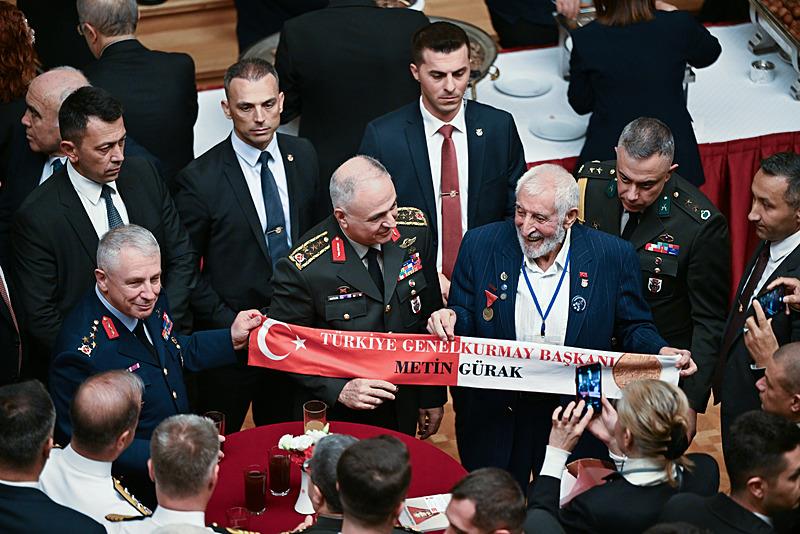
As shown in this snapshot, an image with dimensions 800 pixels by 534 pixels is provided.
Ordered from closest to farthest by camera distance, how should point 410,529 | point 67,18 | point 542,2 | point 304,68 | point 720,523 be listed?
point 720,523
point 410,529
point 304,68
point 67,18
point 542,2

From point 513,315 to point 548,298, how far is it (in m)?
0.15

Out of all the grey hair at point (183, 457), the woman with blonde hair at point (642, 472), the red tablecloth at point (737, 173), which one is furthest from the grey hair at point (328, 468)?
the red tablecloth at point (737, 173)

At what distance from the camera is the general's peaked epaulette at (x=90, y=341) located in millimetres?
4223

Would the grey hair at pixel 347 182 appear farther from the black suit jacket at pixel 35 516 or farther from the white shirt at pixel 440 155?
the black suit jacket at pixel 35 516

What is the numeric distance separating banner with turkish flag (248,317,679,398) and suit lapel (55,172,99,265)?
2.49 feet

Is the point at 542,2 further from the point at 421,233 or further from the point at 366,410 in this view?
the point at 366,410

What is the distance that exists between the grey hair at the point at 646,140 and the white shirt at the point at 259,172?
4.96ft

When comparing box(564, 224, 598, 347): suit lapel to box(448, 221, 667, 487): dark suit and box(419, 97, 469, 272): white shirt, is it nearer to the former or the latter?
box(448, 221, 667, 487): dark suit

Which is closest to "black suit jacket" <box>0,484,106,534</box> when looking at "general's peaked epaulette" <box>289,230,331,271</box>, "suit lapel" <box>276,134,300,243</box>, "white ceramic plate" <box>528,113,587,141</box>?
"general's peaked epaulette" <box>289,230,331,271</box>

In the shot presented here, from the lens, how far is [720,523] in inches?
134

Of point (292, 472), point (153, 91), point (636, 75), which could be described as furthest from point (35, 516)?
point (636, 75)

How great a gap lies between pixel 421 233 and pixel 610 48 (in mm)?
1545

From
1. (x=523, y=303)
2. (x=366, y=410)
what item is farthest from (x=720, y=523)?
(x=366, y=410)

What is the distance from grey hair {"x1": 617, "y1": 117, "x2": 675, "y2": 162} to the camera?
4668 mm
